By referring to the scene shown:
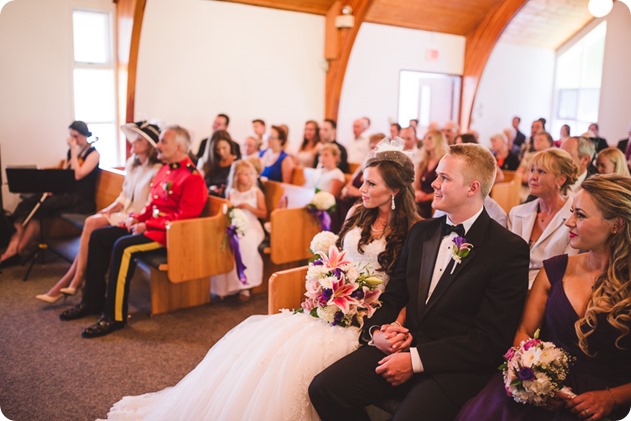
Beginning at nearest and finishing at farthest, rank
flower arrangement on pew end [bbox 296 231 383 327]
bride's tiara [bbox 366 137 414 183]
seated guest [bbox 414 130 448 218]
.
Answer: flower arrangement on pew end [bbox 296 231 383 327], bride's tiara [bbox 366 137 414 183], seated guest [bbox 414 130 448 218]

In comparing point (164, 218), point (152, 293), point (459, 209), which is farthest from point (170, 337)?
point (459, 209)

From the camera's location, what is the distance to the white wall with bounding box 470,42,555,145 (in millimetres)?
13391

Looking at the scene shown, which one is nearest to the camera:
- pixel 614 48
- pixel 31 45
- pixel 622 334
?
pixel 622 334

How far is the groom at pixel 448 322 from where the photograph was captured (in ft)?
7.67

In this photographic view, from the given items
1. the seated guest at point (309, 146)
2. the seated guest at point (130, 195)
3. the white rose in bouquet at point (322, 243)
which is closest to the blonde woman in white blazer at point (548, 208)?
the white rose in bouquet at point (322, 243)

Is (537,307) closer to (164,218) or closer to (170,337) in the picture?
(170,337)

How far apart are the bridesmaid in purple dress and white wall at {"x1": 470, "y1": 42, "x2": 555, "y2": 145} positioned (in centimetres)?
1136

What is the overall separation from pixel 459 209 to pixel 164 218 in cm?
294

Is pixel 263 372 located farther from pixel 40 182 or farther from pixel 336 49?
pixel 336 49

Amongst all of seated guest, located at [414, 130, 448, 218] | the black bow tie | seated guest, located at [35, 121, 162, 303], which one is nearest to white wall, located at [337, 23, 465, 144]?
seated guest, located at [414, 130, 448, 218]

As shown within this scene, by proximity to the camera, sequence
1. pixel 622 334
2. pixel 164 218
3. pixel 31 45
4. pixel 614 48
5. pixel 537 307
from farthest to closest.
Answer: pixel 614 48 < pixel 31 45 < pixel 164 218 < pixel 537 307 < pixel 622 334

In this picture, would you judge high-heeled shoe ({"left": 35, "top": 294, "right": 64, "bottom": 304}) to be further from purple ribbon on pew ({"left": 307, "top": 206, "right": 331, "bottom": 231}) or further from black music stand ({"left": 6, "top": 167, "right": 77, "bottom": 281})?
purple ribbon on pew ({"left": 307, "top": 206, "right": 331, "bottom": 231})

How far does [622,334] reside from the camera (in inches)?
80.5

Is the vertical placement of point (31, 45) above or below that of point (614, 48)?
below
